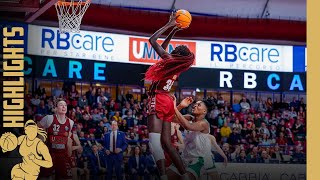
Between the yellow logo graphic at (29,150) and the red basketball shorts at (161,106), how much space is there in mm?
2404

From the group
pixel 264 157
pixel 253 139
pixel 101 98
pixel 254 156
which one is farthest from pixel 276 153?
pixel 101 98

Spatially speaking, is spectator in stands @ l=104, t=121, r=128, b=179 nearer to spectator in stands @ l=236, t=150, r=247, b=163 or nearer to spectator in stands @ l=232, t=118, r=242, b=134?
spectator in stands @ l=236, t=150, r=247, b=163

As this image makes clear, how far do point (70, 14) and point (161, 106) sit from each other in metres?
4.44

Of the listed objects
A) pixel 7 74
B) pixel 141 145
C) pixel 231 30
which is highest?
pixel 231 30

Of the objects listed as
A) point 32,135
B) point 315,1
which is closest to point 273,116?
point 315,1

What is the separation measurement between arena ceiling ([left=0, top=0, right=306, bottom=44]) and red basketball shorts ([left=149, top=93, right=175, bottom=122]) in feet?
16.6

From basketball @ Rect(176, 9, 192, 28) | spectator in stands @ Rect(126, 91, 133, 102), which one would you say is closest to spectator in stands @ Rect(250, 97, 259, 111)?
spectator in stands @ Rect(126, 91, 133, 102)

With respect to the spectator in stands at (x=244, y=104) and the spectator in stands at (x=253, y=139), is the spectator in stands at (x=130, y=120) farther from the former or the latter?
the spectator in stands at (x=244, y=104)

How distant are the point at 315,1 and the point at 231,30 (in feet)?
17.4

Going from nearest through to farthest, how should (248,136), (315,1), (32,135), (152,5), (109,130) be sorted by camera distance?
(32,135), (315,1), (109,130), (248,136), (152,5)

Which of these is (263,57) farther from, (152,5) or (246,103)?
(152,5)

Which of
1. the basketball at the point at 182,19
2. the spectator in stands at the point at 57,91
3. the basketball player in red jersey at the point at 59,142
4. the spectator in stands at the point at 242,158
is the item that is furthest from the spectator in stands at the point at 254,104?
the basketball player in red jersey at the point at 59,142

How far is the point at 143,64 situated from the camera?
18938mm

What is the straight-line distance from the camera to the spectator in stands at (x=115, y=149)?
1533 cm
